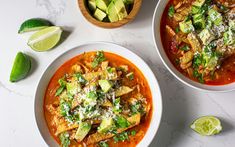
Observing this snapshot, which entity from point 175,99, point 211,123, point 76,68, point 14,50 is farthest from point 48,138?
point 211,123

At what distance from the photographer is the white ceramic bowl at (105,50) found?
2464 mm

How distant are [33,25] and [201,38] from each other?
103 centimetres

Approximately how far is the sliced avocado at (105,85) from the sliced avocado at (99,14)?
0.40 meters

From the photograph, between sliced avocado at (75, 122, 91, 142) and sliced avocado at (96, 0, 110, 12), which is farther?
sliced avocado at (96, 0, 110, 12)

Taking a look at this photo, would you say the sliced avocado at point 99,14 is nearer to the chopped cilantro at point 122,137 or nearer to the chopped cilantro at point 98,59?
the chopped cilantro at point 98,59

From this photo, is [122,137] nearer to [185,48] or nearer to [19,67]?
[185,48]

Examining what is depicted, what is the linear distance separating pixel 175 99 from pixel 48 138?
0.82 m

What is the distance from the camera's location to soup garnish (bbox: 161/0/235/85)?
8.04 ft

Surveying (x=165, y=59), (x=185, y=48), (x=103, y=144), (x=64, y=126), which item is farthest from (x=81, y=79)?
(x=185, y=48)

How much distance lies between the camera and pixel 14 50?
2.75m

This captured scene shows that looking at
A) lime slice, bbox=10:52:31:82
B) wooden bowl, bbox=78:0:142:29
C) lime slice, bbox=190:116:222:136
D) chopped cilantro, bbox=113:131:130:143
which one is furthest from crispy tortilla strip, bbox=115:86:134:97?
lime slice, bbox=10:52:31:82

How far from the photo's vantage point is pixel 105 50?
254 centimetres

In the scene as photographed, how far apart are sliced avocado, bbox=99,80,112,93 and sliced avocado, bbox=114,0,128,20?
0.40m

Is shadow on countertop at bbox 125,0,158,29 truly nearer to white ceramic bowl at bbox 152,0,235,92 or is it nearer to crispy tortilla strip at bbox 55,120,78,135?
white ceramic bowl at bbox 152,0,235,92
